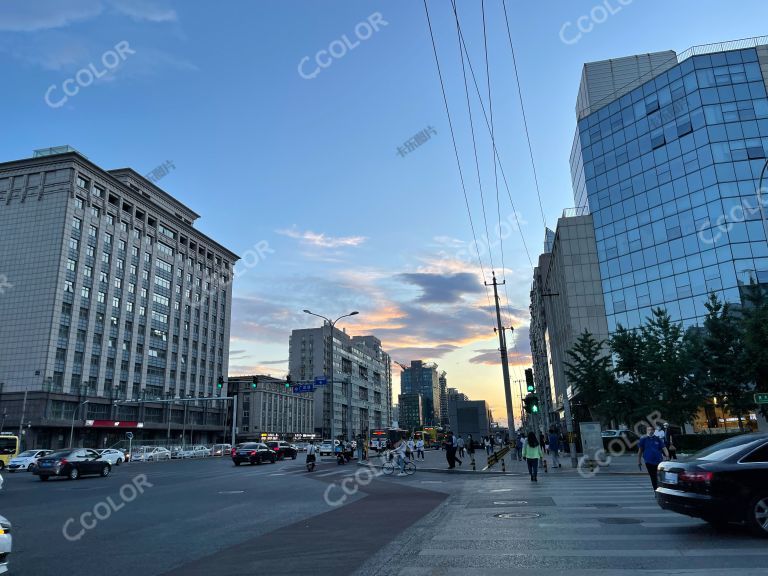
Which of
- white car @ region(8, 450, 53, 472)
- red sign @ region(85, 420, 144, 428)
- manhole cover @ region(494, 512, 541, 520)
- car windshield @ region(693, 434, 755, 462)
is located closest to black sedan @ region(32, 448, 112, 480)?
white car @ region(8, 450, 53, 472)

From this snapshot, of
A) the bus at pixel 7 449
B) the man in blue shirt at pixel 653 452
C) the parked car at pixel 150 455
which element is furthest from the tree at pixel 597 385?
the bus at pixel 7 449

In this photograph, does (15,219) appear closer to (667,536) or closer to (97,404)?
(97,404)

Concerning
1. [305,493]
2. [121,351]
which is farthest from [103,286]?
[305,493]

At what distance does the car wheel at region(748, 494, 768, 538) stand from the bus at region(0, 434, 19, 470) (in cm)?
4822

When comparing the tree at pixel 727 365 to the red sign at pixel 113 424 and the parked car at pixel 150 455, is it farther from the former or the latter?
the red sign at pixel 113 424

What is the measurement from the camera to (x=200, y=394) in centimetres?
9969

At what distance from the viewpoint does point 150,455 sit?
54.0m

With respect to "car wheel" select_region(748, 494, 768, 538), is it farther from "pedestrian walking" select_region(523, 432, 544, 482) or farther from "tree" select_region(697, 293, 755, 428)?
"tree" select_region(697, 293, 755, 428)

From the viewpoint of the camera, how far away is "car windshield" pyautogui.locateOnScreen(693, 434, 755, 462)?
27.5ft

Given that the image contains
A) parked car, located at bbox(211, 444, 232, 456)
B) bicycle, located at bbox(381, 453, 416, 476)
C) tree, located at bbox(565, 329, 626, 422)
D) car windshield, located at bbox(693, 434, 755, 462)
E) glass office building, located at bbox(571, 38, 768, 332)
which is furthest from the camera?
parked car, located at bbox(211, 444, 232, 456)

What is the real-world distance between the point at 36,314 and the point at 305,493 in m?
66.1

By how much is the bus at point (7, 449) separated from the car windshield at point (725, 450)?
156ft

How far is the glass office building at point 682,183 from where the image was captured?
160ft

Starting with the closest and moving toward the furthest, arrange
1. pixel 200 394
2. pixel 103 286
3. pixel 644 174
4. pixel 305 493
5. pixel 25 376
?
pixel 305 493, pixel 644 174, pixel 25 376, pixel 103 286, pixel 200 394
